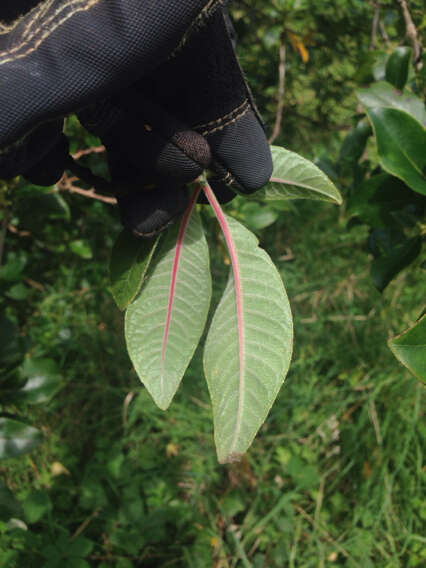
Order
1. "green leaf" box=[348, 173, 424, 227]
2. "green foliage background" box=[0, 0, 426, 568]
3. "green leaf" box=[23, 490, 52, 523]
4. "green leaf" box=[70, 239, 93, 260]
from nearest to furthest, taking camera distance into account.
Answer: "green leaf" box=[348, 173, 424, 227] < "green leaf" box=[23, 490, 52, 523] < "green foliage background" box=[0, 0, 426, 568] < "green leaf" box=[70, 239, 93, 260]

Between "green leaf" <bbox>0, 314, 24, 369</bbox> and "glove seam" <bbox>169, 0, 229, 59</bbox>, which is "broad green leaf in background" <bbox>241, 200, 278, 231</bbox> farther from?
"glove seam" <bbox>169, 0, 229, 59</bbox>

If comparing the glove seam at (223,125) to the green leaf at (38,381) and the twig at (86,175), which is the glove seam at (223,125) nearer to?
the twig at (86,175)

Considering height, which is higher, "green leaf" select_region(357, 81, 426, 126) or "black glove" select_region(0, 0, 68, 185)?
"black glove" select_region(0, 0, 68, 185)

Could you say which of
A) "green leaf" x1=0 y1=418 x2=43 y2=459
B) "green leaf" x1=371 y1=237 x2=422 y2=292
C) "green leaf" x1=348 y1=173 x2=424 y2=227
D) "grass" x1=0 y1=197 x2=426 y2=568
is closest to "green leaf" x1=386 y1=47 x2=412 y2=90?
"green leaf" x1=348 y1=173 x2=424 y2=227

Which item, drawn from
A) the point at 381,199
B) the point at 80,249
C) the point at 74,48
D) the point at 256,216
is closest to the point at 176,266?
the point at 74,48

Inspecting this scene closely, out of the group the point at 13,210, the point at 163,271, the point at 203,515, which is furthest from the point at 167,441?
the point at 163,271

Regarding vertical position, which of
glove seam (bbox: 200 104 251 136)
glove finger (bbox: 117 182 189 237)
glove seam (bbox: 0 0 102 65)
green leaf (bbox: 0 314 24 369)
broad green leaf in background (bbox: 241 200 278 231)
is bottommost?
broad green leaf in background (bbox: 241 200 278 231)

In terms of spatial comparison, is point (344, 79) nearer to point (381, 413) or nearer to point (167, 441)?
point (381, 413)
